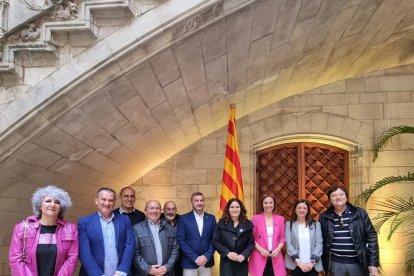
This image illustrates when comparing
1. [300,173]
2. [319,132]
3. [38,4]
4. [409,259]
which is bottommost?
[409,259]

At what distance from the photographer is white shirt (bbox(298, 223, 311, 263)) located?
14.5ft

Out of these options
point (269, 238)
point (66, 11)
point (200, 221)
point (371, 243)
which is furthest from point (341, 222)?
point (66, 11)

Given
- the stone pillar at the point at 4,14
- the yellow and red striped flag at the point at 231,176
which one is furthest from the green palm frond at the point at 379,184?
the stone pillar at the point at 4,14

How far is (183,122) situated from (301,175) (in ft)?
8.34

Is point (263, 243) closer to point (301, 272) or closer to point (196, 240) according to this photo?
point (301, 272)

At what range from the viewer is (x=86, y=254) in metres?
3.71

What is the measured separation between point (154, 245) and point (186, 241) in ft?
1.46

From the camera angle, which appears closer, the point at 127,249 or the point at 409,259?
the point at 127,249

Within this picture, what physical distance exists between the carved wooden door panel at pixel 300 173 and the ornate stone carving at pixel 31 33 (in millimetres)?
4569

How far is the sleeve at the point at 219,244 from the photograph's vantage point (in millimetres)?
4379

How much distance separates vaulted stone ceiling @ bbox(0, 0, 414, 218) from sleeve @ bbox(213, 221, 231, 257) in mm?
1374

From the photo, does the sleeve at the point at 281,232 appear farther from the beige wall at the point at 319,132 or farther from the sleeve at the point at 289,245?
the beige wall at the point at 319,132

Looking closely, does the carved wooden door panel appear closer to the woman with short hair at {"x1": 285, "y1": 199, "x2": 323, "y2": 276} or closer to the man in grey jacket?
the woman with short hair at {"x1": 285, "y1": 199, "x2": 323, "y2": 276}

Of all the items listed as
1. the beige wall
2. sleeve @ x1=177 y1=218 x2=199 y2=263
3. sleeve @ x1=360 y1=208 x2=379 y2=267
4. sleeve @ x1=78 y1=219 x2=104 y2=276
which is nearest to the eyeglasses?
sleeve @ x1=360 y1=208 x2=379 y2=267
